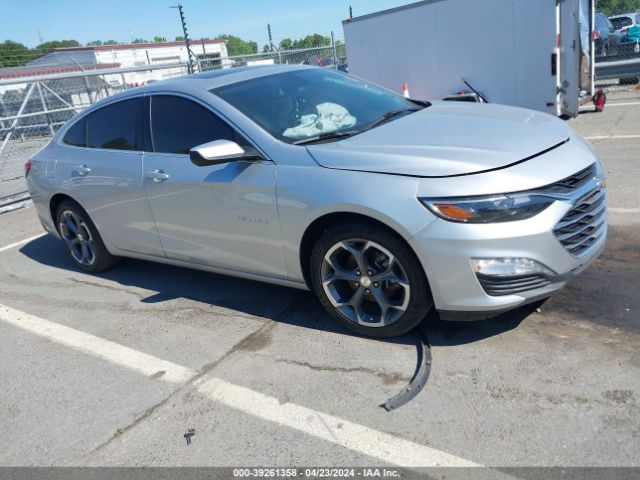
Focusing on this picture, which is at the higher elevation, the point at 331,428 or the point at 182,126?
the point at 182,126

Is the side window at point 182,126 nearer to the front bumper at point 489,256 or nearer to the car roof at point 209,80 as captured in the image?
the car roof at point 209,80

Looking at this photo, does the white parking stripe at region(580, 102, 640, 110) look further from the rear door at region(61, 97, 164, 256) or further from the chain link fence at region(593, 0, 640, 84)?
the rear door at region(61, 97, 164, 256)

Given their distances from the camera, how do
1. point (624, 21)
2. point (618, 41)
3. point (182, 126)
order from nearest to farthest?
point (182, 126) < point (618, 41) < point (624, 21)

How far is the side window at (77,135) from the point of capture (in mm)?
5215

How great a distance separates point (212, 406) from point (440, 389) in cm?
122

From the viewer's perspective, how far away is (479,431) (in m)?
2.66

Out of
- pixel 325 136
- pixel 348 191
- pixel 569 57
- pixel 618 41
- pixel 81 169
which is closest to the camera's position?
pixel 348 191

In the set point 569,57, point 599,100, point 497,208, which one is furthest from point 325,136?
point 599,100

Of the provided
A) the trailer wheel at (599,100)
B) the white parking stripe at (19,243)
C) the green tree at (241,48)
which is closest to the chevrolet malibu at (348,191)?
the white parking stripe at (19,243)

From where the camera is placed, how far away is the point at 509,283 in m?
3.03

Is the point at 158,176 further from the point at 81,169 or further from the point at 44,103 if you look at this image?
the point at 44,103

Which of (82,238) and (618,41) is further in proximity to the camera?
(618,41)

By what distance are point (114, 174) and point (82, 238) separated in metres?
1.08

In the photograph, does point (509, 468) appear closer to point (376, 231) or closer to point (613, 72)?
point (376, 231)
